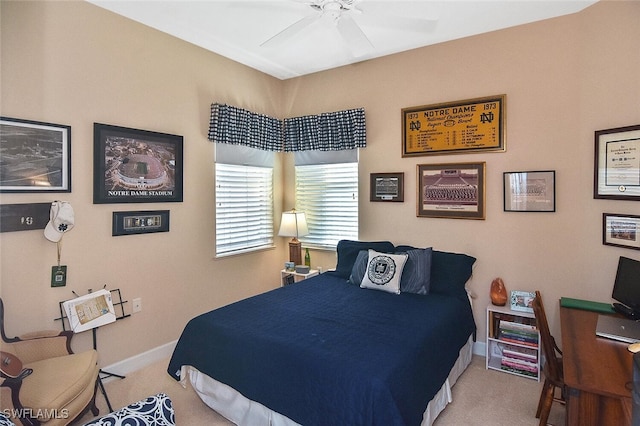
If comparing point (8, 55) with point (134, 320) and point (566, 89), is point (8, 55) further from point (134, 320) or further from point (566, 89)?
point (566, 89)

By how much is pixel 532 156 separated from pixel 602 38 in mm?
953

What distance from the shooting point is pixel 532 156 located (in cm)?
310

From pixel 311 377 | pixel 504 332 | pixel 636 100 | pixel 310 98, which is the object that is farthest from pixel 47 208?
pixel 636 100

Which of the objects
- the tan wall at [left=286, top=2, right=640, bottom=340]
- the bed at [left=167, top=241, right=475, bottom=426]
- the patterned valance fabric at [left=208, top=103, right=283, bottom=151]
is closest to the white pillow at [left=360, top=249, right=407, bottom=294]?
the bed at [left=167, top=241, right=475, bottom=426]

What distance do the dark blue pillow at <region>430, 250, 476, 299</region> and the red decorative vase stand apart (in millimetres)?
225

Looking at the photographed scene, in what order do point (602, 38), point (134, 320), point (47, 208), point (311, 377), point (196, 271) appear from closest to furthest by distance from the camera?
point (311, 377)
point (47, 208)
point (602, 38)
point (134, 320)
point (196, 271)

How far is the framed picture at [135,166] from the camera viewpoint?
284 cm

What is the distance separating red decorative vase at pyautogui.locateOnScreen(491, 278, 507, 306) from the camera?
3117 millimetres

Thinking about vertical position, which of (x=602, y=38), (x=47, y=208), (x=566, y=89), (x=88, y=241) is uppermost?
(x=602, y=38)

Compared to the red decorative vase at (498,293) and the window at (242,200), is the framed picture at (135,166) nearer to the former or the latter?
the window at (242,200)

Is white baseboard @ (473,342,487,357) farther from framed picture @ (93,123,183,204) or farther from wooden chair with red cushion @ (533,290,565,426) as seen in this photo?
framed picture @ (93,123,183,204)

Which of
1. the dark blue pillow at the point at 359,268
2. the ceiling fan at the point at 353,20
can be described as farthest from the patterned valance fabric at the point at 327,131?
the dark blue pillow at the point at 359,268

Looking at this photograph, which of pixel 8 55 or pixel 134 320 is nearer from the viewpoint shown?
pixel 8 55

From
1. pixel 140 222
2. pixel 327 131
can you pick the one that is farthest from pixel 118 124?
pixel 327 131
